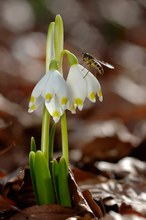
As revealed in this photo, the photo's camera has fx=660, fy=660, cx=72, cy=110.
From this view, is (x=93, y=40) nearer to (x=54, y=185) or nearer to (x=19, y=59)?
(x=19, y=59)

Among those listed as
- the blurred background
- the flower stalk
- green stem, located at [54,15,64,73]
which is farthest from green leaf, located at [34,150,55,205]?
the blurred background

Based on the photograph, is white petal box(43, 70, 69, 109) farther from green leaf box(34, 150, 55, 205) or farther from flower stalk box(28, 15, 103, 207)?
green leaf box(34, 150, 55, 205)

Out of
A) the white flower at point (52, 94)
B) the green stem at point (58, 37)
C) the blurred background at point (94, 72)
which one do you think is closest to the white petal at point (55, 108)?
the white flower at point (52, 94)

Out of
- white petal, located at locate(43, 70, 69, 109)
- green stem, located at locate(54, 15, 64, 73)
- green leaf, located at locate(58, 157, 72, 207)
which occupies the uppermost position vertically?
green stem, located at locate(54, 15, 64, 73)

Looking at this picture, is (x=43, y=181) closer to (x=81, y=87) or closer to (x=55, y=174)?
(x=55, y=174)

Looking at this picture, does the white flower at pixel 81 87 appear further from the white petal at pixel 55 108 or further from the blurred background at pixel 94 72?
the blurred background at pixel 94 72

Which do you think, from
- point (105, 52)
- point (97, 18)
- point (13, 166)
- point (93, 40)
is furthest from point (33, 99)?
point (97, 18)
